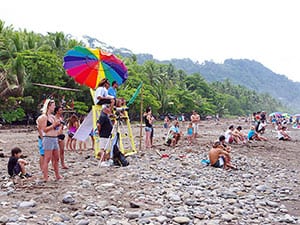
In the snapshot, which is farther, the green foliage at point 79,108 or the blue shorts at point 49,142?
the green foliage at point 79,108

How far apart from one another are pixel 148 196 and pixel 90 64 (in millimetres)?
5108

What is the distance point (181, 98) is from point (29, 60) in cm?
3766

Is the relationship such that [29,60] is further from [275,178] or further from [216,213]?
[216,213]

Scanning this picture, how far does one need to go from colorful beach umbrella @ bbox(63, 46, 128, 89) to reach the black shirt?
2069 mm

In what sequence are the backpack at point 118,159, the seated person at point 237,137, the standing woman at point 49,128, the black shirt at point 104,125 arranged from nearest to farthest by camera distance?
the standing woman at point 49,128 → the black shirt at point 104,125 → the backpack at point 118,159 → the seated person at point 237,137

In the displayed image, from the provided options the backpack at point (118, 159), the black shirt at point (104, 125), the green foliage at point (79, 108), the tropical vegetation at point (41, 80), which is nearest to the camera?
the black shirt at point (104, 125)

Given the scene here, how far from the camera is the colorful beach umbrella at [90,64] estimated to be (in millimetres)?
10594

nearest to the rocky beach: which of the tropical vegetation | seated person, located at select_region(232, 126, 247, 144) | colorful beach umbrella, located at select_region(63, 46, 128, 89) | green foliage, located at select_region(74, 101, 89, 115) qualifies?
colorful beach umbrella, located at select_region(63, 46, 128, 89)

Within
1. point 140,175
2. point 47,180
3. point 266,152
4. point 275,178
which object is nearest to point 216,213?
point 140,175

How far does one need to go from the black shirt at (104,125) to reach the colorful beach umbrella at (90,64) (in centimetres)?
207

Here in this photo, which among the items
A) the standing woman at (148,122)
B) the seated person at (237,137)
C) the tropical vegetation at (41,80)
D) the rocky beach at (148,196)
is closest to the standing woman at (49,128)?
the rocky beach at (148,196)

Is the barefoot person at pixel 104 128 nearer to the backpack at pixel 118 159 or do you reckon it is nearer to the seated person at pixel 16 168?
the backpack at pixel 118 159

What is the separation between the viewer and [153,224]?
5.37 meters

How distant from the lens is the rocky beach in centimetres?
557
